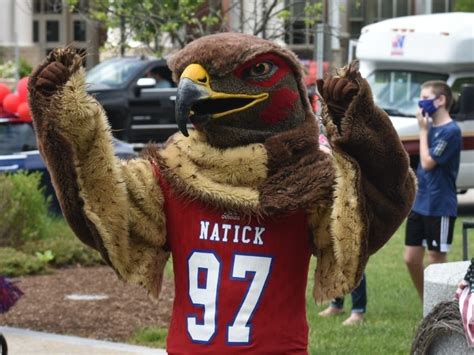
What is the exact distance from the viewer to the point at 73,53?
155 inches

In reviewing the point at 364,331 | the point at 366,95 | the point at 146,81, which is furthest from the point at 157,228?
the point at 146,81

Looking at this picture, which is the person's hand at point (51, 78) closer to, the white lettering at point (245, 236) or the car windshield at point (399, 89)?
the white lettering at point (245, 236)

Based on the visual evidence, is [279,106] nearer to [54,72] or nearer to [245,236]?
[245,236]

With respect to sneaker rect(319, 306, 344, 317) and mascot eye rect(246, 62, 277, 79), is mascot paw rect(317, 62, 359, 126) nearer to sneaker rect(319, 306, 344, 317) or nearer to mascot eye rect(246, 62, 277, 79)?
mascot eye rect(246, 62, 277, 79)

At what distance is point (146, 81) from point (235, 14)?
101 inches

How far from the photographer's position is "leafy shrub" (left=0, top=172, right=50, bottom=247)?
1134cm

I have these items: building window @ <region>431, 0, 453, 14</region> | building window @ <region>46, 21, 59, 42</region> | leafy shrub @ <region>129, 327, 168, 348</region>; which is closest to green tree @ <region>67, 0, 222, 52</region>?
leafy shrub @ <region>129, 327, 168, 348</region>

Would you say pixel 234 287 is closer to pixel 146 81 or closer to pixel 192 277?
pixel 192 277

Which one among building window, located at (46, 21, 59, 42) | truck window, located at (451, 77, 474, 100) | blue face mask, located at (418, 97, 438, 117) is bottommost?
building window, located at (46, 21, 59, 42)

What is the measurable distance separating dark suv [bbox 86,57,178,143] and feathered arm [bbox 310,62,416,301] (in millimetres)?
16657

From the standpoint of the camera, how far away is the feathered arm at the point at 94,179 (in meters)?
3.90

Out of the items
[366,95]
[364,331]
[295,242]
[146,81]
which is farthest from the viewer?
[146,81]

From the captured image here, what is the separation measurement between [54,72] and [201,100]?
482 mm

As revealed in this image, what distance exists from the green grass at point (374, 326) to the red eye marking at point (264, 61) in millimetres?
2858
